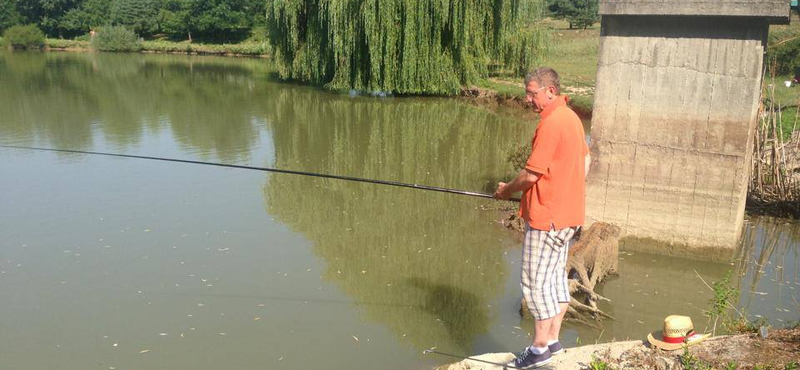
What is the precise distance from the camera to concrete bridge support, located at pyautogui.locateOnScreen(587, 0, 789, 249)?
7.02m

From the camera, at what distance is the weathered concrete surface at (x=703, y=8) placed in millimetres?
6641

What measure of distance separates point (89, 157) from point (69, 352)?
785cm

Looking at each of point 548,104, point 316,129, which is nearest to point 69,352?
point 548,104

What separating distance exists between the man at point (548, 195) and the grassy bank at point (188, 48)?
4550 centimetres

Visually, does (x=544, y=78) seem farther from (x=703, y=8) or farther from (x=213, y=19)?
(x=213, y=19)

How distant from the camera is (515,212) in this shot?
9.17m

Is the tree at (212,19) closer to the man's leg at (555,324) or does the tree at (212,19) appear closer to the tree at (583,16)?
the tree at (583,16)

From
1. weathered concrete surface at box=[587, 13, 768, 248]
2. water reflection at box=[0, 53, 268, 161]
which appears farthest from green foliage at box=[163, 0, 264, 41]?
weathered concrete surface at box=[587, 13, 768, 248]

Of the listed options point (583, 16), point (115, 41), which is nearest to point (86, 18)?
point (115, 41)

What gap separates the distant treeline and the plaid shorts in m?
59.5

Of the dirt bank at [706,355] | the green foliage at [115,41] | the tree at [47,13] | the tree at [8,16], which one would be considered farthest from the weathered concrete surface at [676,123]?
the tree at [47,13]

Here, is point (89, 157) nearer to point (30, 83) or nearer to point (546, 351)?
point (546, 351)

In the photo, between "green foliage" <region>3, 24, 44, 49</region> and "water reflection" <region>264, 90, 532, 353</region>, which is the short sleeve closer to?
"water reflection" <region>264, 90, 532, 353</region>

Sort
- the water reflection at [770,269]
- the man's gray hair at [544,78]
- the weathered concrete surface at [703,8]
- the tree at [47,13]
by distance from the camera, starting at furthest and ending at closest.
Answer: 1. the tree at [47,13]
2. the weathered concrete surface at [703,8]
3. the water reflection at [770,269]
4. the man's gray hair at [544,78]
